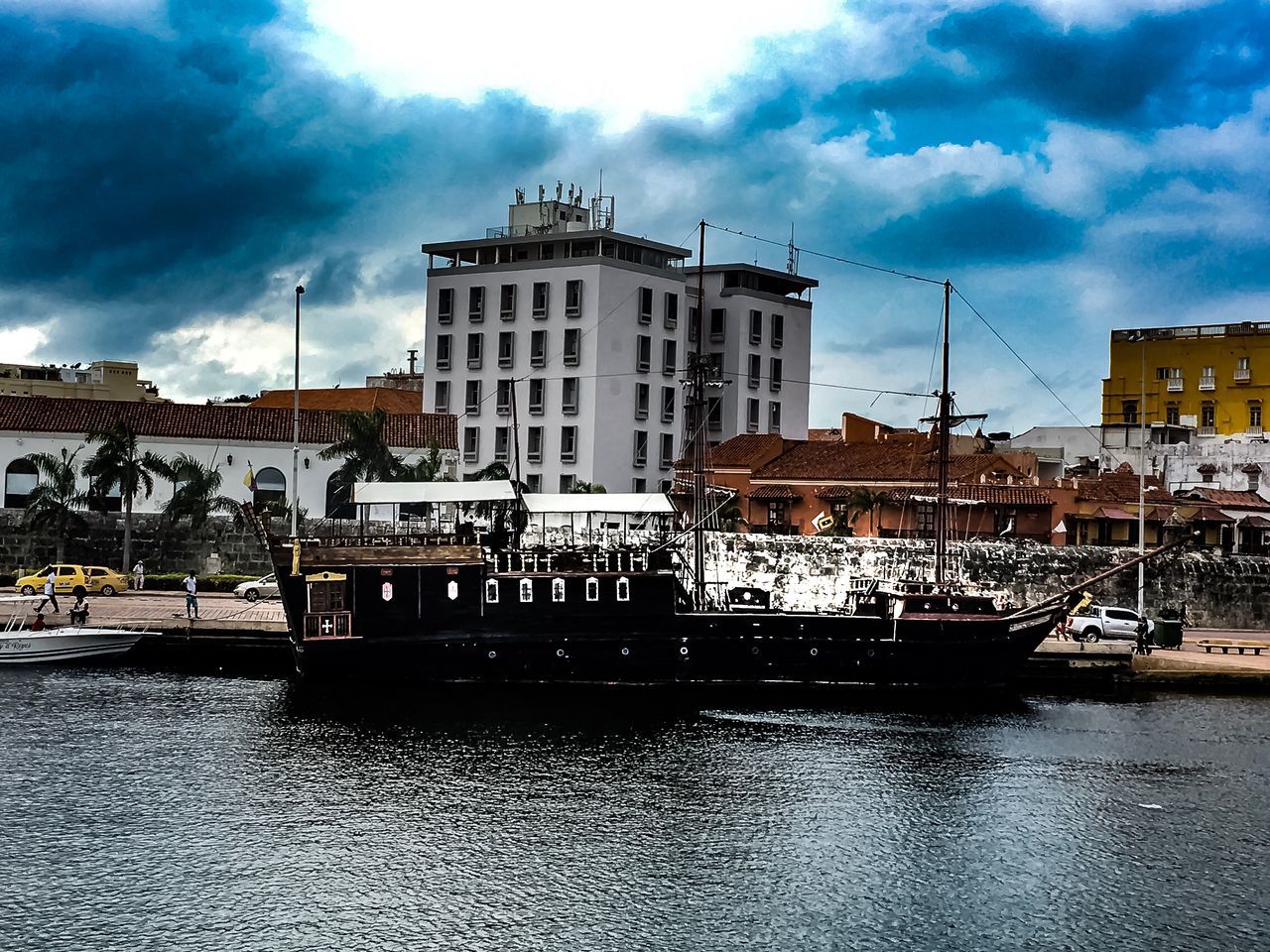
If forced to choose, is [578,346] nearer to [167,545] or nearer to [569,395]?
[569,395]

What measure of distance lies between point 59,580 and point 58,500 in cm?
765

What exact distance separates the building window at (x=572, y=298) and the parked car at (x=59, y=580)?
35420 millimetres

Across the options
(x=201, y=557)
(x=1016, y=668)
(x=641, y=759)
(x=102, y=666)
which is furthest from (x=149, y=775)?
(x=201, y=557)

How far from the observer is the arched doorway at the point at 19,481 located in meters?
66.4

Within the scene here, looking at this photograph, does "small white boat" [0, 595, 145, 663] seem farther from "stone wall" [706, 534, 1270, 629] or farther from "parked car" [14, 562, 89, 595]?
"stone wall" [706, 534, 1270, 629]

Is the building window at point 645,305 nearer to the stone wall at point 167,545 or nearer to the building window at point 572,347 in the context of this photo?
the building window at point 572,347

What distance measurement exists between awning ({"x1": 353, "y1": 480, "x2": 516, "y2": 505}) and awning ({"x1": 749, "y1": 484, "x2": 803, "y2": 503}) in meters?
23.2

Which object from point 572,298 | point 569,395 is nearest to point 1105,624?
point 569,395

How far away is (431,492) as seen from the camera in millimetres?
48781

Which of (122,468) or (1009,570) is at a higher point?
(122,468)

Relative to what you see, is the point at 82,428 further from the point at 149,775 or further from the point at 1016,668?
the point at 1016,668

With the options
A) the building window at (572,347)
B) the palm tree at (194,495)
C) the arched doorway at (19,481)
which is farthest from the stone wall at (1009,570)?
the arched doorway at (19,481)

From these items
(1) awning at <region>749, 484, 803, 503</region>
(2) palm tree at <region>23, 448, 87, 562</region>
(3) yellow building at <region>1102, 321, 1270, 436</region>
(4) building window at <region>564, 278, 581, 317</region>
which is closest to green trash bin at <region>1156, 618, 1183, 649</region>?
(1) awning at <region>749, 484, 803, 503</region>

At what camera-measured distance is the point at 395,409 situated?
3563 inches
